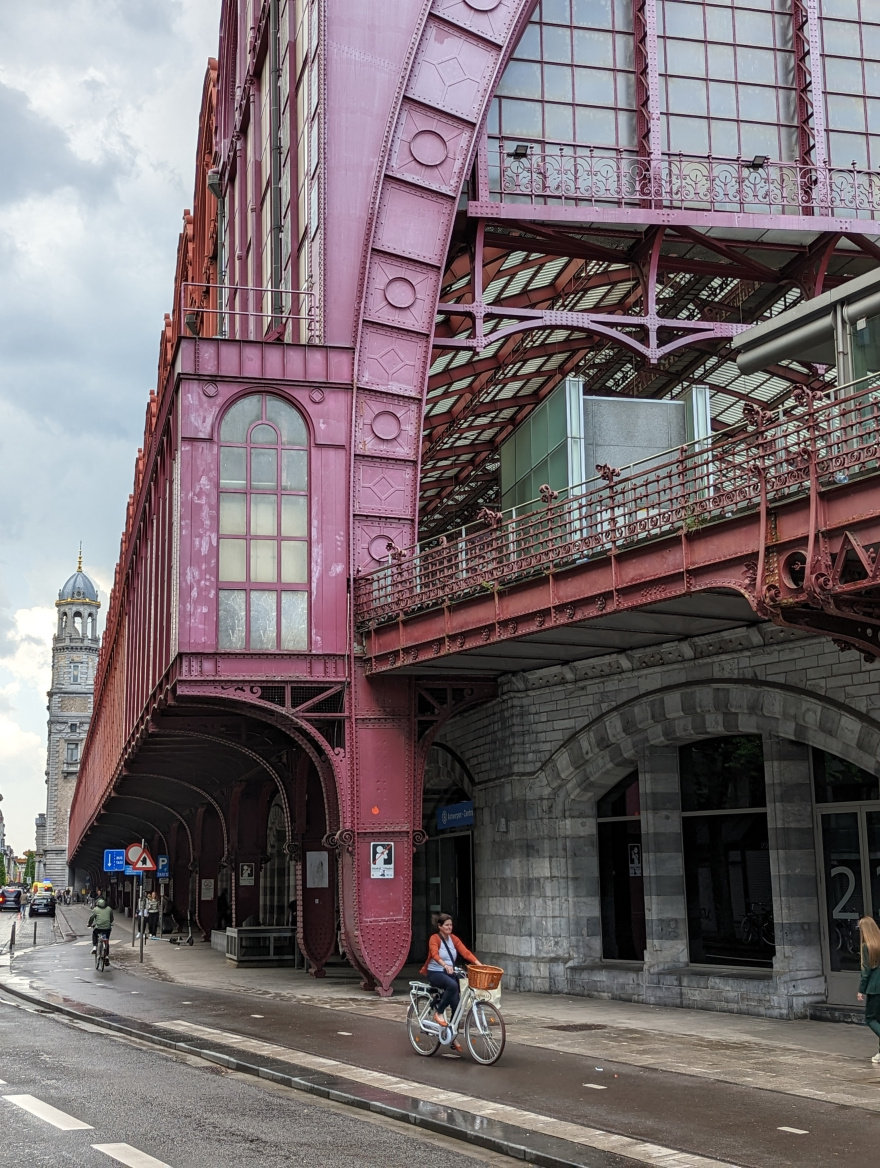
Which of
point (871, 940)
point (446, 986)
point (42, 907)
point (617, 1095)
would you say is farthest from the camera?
point (42, 907)

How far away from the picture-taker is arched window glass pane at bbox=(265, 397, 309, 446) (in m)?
24.4

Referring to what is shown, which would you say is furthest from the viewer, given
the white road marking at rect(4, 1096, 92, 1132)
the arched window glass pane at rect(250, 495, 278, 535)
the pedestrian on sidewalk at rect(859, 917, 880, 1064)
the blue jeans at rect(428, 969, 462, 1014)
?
the arched window glass pane at rect(250, 495, 278, 535)

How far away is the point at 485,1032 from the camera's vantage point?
14156 mm

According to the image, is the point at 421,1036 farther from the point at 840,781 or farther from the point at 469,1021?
the point at 840,781

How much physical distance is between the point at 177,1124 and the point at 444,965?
4413mm

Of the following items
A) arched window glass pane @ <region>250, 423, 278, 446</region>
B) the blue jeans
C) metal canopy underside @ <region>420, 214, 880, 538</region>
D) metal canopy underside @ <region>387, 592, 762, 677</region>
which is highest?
metal canopy underside @ <region>420, 214, 880, 538</region>

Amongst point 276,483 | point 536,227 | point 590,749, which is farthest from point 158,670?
point 536,227

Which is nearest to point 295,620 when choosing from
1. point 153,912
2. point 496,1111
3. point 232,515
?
point 232,515

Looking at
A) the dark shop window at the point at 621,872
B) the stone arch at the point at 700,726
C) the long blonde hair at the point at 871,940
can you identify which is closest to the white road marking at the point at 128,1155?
the long blonde hair at the point at 871,940

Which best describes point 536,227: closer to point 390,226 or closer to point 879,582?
point 390,226

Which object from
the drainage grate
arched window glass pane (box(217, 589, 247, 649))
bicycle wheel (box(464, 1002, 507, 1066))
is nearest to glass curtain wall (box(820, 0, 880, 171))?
arched window glass pane (box(217, 589, 247, 649))

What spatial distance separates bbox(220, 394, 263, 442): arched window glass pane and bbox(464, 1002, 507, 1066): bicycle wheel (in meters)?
12.8

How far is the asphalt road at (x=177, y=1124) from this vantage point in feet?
31.8

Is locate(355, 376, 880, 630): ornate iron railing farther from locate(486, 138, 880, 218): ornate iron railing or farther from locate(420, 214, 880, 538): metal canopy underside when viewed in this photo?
locate(486, 138, 880, 218): ornate iron railing
